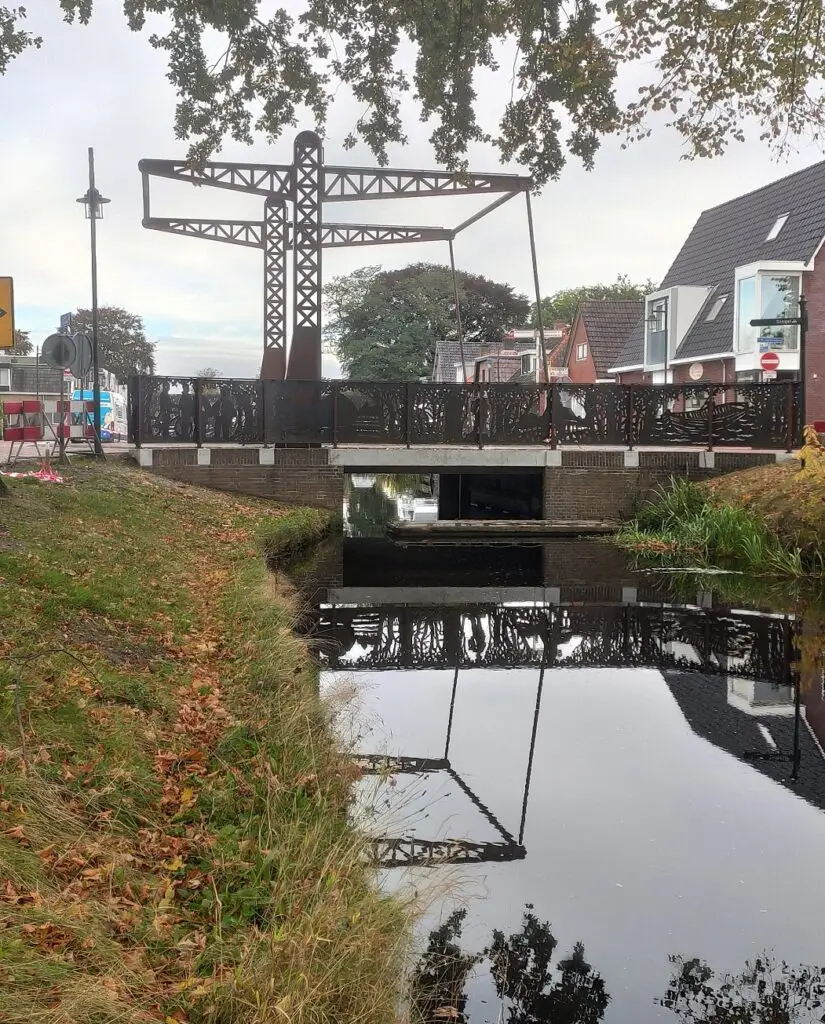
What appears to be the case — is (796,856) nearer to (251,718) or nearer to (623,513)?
(251,718)

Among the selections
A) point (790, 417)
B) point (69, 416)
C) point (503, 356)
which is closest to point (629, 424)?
point (790, 417)

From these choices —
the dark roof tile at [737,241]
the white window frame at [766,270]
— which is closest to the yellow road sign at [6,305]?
the white window frame at [766,270]

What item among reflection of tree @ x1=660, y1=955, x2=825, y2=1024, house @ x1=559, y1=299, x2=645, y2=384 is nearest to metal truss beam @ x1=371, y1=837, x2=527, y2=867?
reflection of tree @ x1=660, y1=955, x2=825, y2=1024

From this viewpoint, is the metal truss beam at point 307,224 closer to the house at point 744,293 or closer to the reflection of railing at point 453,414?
the reflection of railing at point 453,414

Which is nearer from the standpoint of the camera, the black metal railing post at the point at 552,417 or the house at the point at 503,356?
the black metal railing post at the point at 552,417

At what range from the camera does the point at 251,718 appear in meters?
6.02

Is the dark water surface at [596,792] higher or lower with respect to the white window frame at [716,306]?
lower

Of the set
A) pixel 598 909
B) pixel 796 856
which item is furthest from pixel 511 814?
pixel 796 856

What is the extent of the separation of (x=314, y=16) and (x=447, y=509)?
17.4 metres

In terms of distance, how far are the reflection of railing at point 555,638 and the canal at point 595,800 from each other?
0.05 metres

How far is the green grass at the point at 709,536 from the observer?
14492mm

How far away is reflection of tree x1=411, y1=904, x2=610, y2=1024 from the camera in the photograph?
3.84m

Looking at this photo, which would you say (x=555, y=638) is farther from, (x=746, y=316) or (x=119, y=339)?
(x=119, y=339)

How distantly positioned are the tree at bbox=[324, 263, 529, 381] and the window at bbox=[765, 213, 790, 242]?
30.3 meters
